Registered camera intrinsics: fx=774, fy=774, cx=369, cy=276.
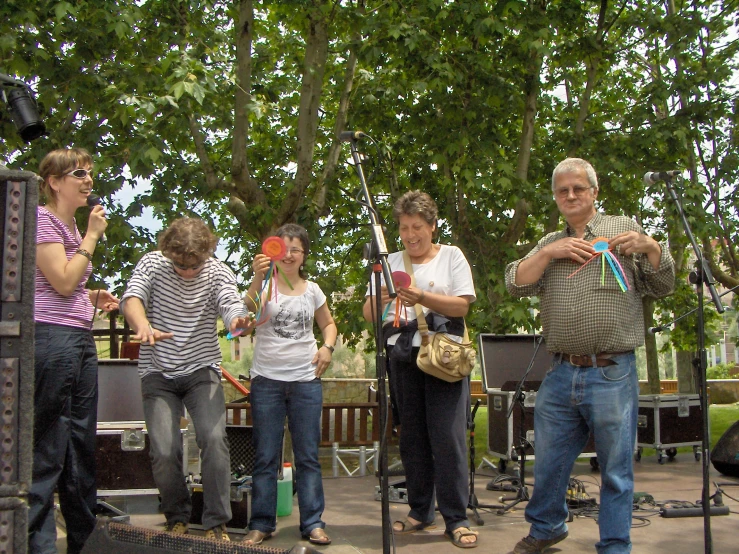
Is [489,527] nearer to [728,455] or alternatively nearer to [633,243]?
[633,243]

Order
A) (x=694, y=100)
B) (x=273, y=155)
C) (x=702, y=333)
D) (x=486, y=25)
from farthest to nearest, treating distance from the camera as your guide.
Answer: (x=273, y=155) < (x=694, y=100) < (x=486, y=25) < (x=702, y=333)

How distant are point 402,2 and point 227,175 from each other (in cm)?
296

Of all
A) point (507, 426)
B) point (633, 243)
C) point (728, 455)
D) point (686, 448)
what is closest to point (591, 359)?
point (633, 243)

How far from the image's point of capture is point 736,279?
12609mm

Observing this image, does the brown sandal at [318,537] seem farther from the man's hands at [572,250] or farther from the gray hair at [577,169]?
the gray hair at [577,169]

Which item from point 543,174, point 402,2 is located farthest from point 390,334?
point 543,174

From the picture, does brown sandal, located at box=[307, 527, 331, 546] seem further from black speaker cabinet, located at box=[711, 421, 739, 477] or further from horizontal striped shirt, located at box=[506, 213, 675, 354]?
black speaker cabinet, located at box=[711, 421, 739, 477]

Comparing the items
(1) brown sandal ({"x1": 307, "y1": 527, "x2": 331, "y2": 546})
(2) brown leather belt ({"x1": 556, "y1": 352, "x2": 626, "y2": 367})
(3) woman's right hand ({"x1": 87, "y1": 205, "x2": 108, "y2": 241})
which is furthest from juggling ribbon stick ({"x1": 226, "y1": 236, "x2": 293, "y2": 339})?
(2) brown leather belt ({"x1": 556, "y1": 352, "x2": 626, "y2": 367})

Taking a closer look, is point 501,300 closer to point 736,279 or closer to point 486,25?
point 486,25

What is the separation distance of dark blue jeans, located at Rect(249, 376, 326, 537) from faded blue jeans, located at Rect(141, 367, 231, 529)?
0.36m

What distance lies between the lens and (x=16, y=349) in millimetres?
1991

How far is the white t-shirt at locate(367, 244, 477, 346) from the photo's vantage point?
4.14 meters

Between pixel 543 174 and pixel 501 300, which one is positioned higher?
pixel 543 174

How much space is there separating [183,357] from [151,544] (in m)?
1.39
